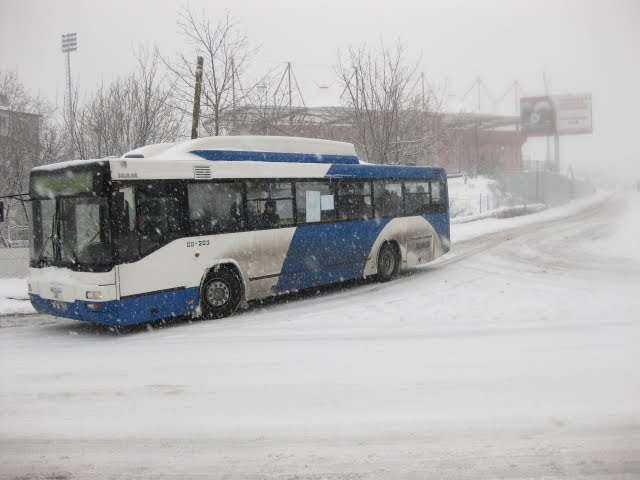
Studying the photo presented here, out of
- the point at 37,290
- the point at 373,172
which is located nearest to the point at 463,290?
the point at 373,172

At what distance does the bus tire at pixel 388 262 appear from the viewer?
1508 cm

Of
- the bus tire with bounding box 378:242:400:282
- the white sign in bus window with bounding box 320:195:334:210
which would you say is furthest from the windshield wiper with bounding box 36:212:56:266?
the bus tire with bounding box 378:242:400:282

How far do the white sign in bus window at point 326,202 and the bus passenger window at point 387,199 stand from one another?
5.34ft

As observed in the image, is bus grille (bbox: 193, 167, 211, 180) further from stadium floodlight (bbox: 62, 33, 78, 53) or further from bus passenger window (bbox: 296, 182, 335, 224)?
stadium floodlight (bbox: 62, 33, 78, 53)

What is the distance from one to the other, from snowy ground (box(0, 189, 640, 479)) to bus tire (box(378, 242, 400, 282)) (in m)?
3.32

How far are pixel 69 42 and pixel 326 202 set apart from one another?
128ft

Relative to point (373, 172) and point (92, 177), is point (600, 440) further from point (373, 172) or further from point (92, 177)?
point (373, 172)

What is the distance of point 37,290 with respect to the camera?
10.3 metres

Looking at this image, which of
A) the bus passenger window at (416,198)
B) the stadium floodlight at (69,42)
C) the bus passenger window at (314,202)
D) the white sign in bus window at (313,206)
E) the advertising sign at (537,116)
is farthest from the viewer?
the advertising sign at (537,116)

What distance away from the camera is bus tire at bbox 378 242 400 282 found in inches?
594

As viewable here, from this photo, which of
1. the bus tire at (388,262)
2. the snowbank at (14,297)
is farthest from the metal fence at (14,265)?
the bus tire at (388,262)

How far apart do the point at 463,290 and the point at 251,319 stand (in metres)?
4.57

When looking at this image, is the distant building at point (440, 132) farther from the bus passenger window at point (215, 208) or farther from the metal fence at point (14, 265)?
the bus passenger window at point (215, 208)

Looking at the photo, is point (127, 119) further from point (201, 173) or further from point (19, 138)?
point (201, 173)
